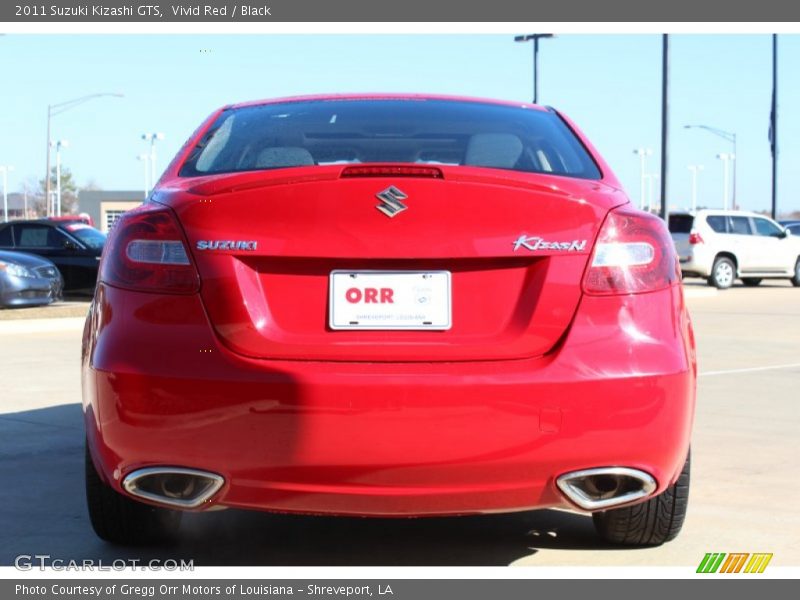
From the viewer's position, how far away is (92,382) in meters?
3.85

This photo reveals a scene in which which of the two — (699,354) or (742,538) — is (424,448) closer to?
(742,538)

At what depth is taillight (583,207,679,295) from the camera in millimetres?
3738

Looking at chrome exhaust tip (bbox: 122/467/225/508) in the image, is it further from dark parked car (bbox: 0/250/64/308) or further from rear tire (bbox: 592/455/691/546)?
dark parked car (bbox: 0/250/64/308)

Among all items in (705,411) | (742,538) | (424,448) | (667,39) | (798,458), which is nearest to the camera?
(424,448)

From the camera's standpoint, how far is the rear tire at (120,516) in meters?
4.33

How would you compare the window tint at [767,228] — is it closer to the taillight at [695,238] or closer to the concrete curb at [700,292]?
the taillight at [695,238]

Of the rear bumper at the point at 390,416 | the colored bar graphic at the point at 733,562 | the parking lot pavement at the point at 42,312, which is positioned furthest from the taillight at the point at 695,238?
the rear bumper at the point at 390,416

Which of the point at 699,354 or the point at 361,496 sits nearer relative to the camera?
the point at 361,496

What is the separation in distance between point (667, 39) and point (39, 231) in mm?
13403

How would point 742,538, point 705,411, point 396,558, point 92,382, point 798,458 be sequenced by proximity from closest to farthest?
point 92,382, point 396,558, point 742,538, point 798,458, point 705,411

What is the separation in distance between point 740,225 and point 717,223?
583 millimetres

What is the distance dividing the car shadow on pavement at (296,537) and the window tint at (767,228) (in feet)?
82.4

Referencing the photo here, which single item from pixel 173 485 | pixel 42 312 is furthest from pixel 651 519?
pixel 42 312
